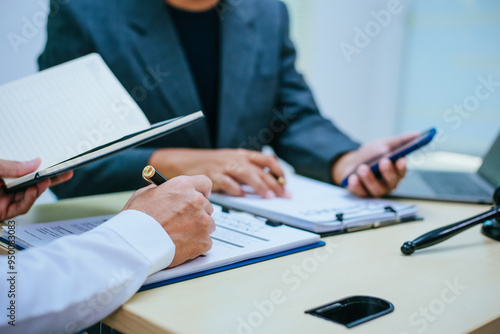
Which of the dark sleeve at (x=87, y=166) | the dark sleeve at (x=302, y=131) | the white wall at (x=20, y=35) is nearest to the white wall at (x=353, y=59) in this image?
the dark sleeve at (x=302, y=131)

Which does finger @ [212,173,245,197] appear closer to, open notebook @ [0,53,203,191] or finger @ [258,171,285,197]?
finger @ [258,171,285,197]

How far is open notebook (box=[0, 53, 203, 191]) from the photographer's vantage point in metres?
0.68

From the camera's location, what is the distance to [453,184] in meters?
1.16

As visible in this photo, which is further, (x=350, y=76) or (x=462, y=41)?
(x=350, y=76)

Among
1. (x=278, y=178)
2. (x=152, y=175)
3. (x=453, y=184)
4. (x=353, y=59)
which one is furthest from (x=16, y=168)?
(x=353, y=59)

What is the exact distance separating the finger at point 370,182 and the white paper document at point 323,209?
20mm

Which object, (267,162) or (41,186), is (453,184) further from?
(41,186)

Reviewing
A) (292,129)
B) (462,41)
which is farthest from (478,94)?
(292,129)

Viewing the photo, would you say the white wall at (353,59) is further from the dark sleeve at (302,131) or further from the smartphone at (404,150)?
the smartphone at (404,150)

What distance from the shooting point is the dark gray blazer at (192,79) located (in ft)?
3.67

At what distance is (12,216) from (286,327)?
53 cm

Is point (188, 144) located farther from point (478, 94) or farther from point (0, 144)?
point (478, 94)

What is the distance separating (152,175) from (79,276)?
147mm

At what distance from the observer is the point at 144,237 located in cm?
49
